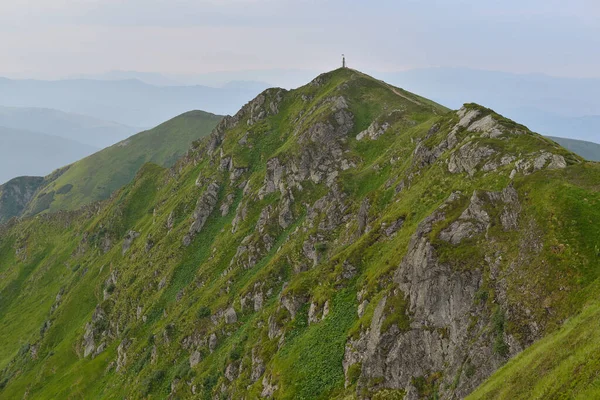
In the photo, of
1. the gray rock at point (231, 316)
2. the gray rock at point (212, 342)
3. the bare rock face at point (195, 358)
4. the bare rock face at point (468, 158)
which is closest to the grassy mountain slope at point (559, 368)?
the bare rock face at point (468, 158)

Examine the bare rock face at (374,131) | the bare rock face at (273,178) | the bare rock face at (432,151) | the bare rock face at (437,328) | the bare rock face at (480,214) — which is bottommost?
the bare rock face at (437,328)

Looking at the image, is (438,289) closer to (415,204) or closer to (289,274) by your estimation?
(415,204)

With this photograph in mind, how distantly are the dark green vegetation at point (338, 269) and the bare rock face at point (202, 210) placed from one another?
1.85 feet

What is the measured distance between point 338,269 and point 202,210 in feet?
187

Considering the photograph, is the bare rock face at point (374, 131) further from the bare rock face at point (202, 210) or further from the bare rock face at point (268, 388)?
the bare rock face at point (268, 388)

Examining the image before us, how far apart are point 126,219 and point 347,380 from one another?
12768 centimetres

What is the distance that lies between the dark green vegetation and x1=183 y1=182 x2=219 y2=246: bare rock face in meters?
0.56

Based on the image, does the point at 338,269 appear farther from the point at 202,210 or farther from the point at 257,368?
the point at 202,210

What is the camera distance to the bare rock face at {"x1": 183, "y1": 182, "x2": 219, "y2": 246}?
296 ft

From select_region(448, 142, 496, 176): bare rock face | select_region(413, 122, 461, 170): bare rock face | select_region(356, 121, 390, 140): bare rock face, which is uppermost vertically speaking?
select_region(356, 121, 390, 140): bare rock face

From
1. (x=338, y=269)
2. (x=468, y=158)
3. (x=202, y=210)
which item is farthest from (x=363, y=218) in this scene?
(x=202, y=210)

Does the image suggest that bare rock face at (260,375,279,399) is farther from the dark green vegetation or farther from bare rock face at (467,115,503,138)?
bare rock face at (467,115,503,138)

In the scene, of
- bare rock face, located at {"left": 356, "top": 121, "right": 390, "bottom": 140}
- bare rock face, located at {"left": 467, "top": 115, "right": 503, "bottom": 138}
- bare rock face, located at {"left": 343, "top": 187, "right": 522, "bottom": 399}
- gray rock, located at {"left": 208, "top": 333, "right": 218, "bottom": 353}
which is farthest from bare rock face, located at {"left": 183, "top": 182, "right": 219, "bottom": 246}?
bare rock face, located at {"left": 467, "top": 115, "right": 503, "bottom": 138}

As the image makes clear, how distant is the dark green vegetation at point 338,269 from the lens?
26.6m
